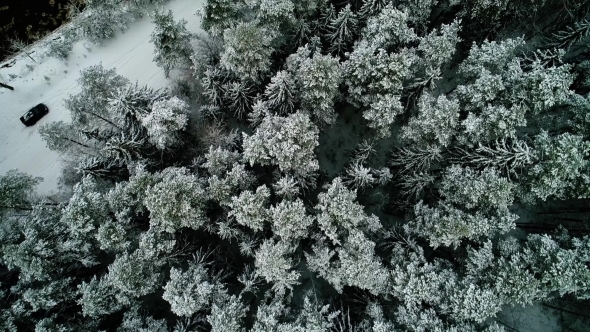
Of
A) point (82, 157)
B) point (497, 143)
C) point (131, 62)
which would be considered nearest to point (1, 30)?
point (131, 62)

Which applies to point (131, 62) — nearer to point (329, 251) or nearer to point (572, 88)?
point (329, 251)

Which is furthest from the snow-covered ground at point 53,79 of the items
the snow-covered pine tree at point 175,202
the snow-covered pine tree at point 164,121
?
the snow-covered pine tree at point 175,202

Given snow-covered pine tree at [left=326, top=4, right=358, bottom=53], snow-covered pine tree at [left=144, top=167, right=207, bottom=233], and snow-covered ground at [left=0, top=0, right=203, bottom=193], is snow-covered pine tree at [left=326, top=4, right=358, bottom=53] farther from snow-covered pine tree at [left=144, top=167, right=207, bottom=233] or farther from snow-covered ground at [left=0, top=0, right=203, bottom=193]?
snow-covered pine tree at [left=144, top=167, right=207, bottom=233]

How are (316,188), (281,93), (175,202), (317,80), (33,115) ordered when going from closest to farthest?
(175,202)
(317,80)
(281,93)
(316,188)
(33,115)

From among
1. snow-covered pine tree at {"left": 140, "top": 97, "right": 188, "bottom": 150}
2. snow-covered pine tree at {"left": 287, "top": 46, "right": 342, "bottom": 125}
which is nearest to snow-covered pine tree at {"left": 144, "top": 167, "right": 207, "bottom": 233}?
snow-covered pine tree at {"left": 140, "top": 97, "right": 188, "bottom": 150}

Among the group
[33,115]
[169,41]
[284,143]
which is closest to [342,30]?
[284,143]

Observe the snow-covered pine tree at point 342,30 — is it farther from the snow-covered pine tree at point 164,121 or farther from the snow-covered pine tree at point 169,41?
the snow-covered pine tree at point 164,121

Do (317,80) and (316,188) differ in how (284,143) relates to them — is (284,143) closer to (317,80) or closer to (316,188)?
(317,80)
